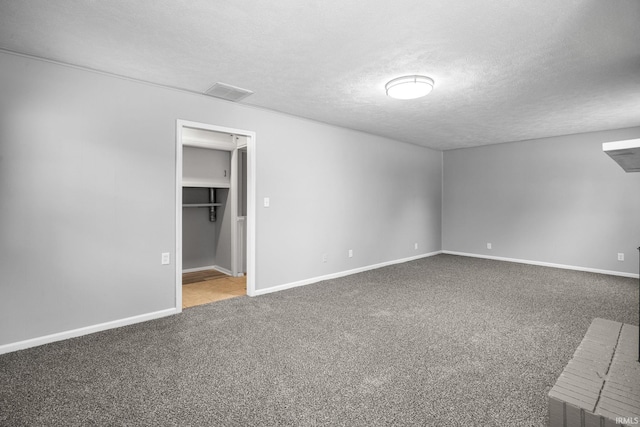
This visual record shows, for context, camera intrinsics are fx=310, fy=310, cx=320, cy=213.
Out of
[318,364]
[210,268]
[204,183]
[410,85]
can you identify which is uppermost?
[410,85]

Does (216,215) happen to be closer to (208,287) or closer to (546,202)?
(208,287)

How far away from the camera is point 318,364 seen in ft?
7.60

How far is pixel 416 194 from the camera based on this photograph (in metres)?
6.59

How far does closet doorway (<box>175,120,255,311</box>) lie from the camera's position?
4.29m

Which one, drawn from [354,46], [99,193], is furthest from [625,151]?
[99,193]

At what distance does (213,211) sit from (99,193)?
2774 mm

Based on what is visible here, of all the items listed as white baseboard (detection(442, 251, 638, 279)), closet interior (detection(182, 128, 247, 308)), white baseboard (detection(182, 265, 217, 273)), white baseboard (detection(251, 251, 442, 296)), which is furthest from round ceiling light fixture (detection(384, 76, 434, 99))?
white baseboard (detection(442, 251, 638, 279))

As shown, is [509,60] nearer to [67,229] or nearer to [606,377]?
[606,377]

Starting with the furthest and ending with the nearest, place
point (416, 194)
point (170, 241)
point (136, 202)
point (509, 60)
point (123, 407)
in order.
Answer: point (416, 194) < point (170, 241) < point (136, 202) < point (509, 60) < point (123, 407)

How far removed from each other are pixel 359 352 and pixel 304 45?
8.16 ft

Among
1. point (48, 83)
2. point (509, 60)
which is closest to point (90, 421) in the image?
point (48, 83)

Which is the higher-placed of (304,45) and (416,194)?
(304,45)

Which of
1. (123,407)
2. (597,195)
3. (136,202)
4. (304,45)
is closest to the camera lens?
(123,407)

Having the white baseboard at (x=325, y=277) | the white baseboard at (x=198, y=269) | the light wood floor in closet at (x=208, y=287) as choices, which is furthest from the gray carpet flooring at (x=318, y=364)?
the white baseboard at (x=198, y=269)
